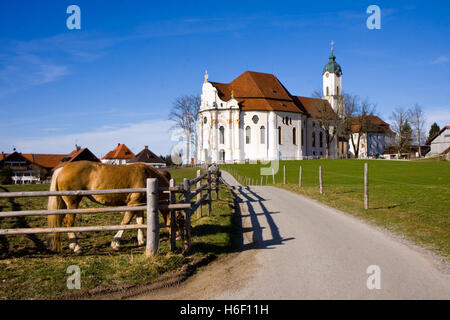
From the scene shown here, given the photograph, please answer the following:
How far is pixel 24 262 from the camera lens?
6316mm

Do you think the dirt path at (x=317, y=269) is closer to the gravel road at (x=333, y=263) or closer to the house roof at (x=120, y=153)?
the gravel road at (x=333, y=263)

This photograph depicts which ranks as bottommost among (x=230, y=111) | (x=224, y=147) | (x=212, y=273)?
(x=212, y=273)

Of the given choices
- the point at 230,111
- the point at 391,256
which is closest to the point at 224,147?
the point at 230,111

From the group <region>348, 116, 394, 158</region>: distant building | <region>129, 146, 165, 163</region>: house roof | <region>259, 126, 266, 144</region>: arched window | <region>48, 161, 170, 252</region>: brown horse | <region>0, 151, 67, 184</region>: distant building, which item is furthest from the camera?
<region>348, 116, 394, 158</region>: distant building

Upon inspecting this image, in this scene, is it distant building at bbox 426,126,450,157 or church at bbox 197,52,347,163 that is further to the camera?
distant building at bbox 426,126,450,157

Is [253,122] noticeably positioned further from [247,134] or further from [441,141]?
[441,141]

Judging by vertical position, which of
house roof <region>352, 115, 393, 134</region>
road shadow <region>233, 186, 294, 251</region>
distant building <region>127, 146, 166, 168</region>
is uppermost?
house roof <region>352, 115, 393, 134</region>

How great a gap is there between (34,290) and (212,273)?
275 cm

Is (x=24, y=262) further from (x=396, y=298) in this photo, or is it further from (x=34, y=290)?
(x=396, y=298)

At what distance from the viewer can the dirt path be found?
16.2 feet

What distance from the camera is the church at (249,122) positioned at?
66625 mm

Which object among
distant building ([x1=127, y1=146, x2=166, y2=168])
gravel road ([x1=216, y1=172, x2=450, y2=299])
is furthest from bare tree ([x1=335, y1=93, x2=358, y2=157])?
gravel road ([x1=216, y1=172, x2=450, y2=299])

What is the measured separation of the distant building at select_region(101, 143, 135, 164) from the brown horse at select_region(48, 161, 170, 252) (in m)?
76.8

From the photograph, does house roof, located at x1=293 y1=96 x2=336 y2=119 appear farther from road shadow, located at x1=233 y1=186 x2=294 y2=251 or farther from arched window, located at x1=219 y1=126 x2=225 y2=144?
road shadow, located at x1=233 y1=186 x2=294 y2=251
